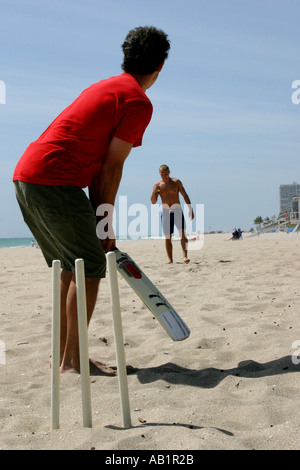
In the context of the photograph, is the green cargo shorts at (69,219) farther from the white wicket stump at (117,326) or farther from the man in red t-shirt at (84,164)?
the white wicket stump at (117,326)

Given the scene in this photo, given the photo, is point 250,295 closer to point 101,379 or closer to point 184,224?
point 101,379

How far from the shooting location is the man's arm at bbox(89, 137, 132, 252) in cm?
271

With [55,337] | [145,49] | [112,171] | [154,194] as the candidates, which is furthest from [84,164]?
[154,194]

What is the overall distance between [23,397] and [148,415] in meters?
0.76

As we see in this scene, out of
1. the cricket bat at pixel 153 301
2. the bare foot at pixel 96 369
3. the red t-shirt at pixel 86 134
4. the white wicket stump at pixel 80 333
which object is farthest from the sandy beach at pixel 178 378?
the red t-shirt at pixel 86 134

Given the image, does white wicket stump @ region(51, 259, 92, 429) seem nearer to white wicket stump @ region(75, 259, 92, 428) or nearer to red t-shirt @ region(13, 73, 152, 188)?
white wicket stump @ region(75, 259, 92, 428)

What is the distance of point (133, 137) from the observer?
272 cm

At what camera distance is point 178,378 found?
9.18 feet

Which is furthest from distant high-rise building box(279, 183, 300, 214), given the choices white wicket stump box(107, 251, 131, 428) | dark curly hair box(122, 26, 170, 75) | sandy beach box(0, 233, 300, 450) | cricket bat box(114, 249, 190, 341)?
white wicket stump box(107, 251, 131, 428)

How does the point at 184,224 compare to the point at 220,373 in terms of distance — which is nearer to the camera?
the point at 220,373

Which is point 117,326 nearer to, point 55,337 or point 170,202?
point 55,337

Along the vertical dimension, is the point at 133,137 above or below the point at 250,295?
above

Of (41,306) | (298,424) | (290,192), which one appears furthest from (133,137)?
(290,192)

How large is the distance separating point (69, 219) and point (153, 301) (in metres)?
0.67
